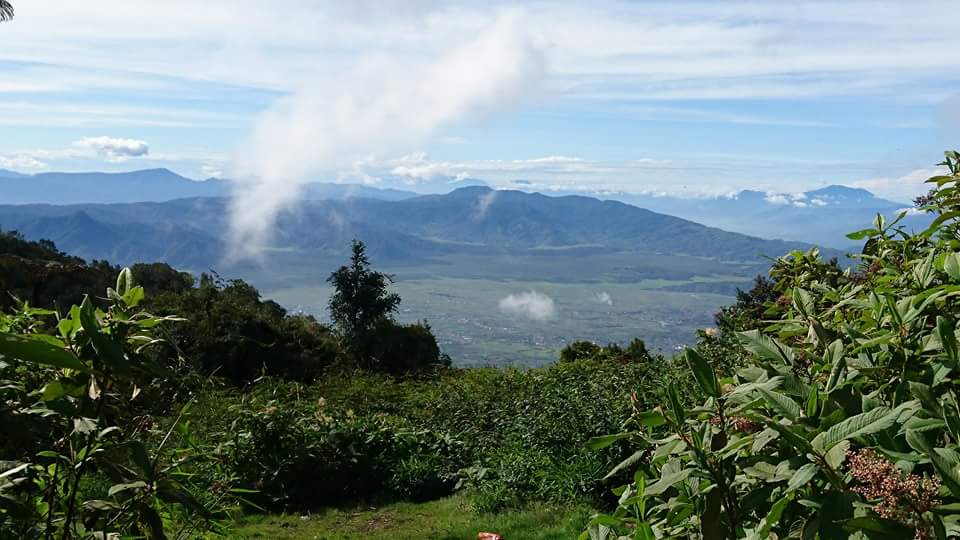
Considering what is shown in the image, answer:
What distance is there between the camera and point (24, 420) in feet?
4.17

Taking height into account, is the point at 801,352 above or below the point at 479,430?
above

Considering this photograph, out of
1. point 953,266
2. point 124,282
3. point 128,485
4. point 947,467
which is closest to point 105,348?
point 128,485

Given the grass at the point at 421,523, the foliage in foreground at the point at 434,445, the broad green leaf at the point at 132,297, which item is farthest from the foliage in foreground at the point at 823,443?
the foliage in foreground at the point at 434,445

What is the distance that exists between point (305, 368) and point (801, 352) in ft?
67.9

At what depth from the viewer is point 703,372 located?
4.10 feet

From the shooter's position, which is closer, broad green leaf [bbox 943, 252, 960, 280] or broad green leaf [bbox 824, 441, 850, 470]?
broad green leaf [bbox 824, 441, 850, 470]

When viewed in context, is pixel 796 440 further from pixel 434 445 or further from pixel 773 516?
pixel 434 445

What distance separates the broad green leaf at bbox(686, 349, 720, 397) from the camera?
1.25 meters

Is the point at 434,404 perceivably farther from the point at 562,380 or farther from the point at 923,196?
the point at 923,196

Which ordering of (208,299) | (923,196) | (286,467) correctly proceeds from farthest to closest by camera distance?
(208,299)
(286,467)
(923,196)

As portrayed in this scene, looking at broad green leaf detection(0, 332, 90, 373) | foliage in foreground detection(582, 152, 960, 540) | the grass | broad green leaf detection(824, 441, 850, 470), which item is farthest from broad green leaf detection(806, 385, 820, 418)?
the grass

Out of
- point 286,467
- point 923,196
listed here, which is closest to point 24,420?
point 923,196

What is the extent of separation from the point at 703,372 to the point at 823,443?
23 cm

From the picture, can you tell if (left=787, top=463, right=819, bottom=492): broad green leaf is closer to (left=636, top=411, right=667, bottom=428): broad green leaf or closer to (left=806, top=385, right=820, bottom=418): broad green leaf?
(left=806, top=385, right=820, bottom=418): broad green leaf
